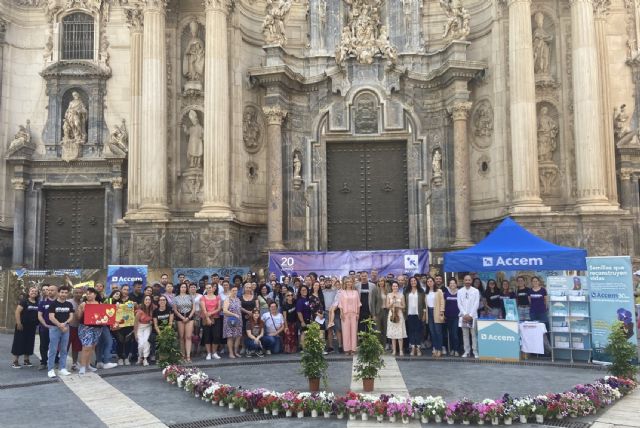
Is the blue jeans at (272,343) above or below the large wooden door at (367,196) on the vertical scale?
below

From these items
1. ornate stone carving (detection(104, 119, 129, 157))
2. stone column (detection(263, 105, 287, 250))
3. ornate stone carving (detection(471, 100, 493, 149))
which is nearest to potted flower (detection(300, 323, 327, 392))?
stone column (detection(263, 105, 287, 250))

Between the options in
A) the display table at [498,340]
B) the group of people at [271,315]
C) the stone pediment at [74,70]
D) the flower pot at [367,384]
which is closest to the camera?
the flower pot at [367,384]

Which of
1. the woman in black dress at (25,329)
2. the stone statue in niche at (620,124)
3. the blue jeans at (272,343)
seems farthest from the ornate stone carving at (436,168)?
the woman in black dress at (25,329)

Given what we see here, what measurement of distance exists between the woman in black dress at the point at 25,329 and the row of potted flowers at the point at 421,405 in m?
6.29

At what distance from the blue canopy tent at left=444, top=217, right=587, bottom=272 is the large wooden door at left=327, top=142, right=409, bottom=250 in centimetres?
841

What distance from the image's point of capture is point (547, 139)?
2294 cm

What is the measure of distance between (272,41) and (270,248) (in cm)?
820

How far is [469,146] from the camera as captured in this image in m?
24.7

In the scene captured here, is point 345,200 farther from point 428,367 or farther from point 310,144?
point 428,367

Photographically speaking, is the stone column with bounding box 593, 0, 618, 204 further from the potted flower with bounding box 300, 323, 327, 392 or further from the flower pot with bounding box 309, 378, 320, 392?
the flower pot with bounding box 309, 378, 320, 392

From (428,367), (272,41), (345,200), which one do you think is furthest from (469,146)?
(428,367)

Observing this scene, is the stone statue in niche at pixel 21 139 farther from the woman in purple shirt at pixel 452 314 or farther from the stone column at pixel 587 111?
the stone column at pixel 587 111

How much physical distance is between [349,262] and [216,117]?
23.9 ft

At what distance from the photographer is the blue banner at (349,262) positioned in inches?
784
